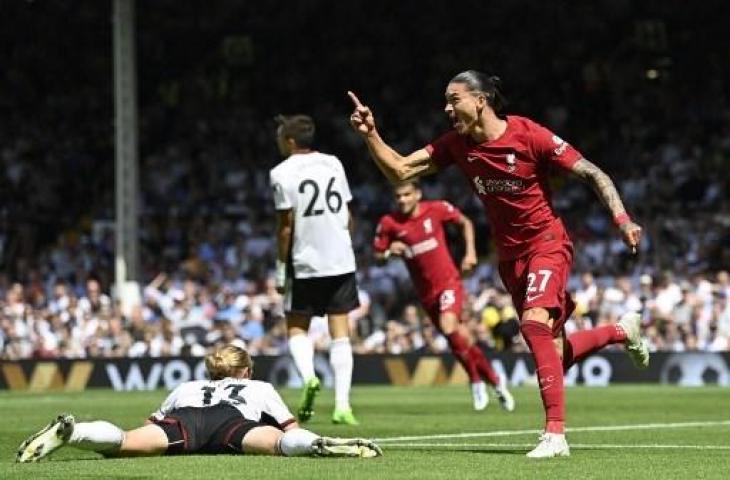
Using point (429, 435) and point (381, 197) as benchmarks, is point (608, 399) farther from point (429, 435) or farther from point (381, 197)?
point (381, 197)

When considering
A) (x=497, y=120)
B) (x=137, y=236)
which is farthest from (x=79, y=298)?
(x=497, y=120)

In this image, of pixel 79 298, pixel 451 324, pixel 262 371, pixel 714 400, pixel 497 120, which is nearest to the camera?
pixel 497 120

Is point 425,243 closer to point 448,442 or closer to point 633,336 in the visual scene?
point 448,442

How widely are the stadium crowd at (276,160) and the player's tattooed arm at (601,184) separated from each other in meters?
15.7

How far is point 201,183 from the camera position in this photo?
3538 centimetres

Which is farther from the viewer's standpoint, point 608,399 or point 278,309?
point 278,309

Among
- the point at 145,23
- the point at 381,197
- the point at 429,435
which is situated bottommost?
the point at 429,435

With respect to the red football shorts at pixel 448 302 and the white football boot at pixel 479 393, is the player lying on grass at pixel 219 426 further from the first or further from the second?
the red football shorts at pixel 448 302

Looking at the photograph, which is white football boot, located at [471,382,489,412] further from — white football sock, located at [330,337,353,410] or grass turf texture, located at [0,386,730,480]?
white football sock, located at [330,337,353,410]

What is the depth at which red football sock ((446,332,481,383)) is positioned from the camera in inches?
717

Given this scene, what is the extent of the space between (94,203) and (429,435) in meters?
23.2

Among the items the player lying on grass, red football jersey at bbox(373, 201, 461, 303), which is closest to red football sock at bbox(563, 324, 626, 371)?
the player lying on grass

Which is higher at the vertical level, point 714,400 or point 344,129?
point 344,129

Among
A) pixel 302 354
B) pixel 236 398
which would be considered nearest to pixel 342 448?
pixel 236 398
